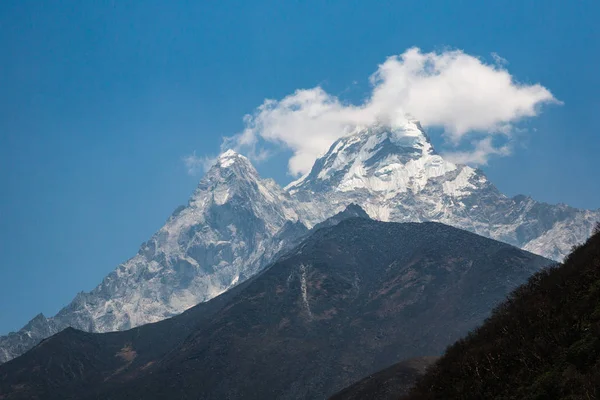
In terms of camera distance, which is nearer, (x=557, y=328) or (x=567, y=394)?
(x=567, y=394)

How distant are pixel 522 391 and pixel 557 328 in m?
10.5

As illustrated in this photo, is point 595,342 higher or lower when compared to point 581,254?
lower

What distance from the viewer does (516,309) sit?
9044 cm

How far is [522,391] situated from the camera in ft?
209

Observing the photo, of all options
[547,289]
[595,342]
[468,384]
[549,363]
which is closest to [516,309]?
[547,289]

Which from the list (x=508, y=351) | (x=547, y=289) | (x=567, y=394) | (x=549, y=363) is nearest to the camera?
(x=567, y=394)

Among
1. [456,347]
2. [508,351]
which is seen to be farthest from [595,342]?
[456,347]

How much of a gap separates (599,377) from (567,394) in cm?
558

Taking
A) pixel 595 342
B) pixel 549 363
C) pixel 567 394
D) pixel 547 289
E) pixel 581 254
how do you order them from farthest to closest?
pixel 581 254 → pixel 547 289 → pixel 549 363 → pixel 595 342 → pixel 567 394

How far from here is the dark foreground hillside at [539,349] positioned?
59.4m

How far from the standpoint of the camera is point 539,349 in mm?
68750

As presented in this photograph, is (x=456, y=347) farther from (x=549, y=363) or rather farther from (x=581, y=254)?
(x=549, y=363)

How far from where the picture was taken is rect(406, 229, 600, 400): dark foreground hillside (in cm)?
5938

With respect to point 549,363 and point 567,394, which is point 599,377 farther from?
point 549,363
